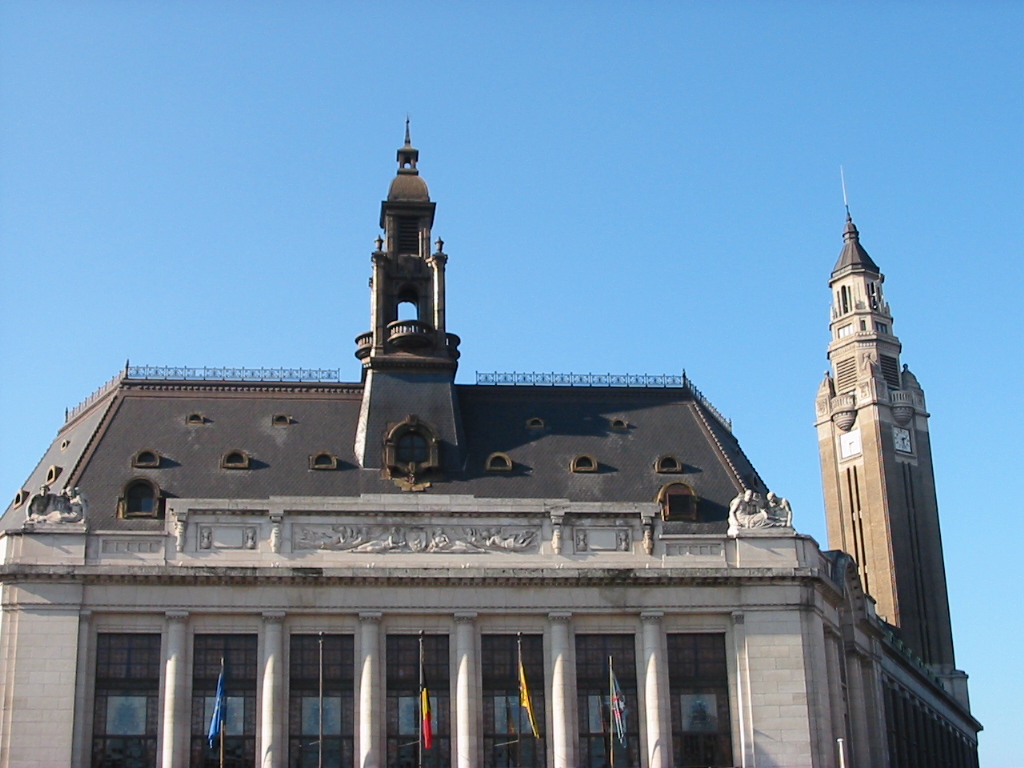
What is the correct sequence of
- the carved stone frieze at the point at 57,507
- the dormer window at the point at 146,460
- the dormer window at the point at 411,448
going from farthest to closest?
the dormer window at the point at 411,448 → the dormer window at the point at 146,460 → the carved stone frieze at the point at 57,507

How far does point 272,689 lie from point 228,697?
206 cm

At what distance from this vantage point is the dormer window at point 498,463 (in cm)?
7631

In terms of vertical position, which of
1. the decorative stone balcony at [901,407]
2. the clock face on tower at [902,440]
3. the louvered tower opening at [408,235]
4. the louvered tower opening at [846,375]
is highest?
the louvered tower opening at [846,375]

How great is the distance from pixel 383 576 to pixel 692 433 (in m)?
18.9

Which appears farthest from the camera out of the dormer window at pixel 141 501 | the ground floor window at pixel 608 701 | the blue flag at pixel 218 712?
the dormer window at pixel 141 501

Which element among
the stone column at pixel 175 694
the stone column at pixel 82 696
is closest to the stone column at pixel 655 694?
the stone column at pixel 175 694

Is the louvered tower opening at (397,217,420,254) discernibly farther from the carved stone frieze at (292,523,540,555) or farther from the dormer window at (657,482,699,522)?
the dormer window at (657,482,699,522)

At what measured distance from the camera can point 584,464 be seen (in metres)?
76.9

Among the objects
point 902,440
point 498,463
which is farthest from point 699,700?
point 902,440

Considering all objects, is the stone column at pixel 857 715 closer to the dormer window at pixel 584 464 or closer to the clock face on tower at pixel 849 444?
the dormer window at pixel 584 464

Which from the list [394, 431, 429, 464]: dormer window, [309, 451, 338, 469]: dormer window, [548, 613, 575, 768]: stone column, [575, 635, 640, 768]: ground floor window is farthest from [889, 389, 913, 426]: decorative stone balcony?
[309, 451, 338, 469]: dormer window

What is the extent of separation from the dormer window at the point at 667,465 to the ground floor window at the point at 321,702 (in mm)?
17592

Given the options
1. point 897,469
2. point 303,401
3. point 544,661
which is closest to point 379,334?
point 303,401

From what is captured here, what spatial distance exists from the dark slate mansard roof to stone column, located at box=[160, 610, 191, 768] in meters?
5.13
